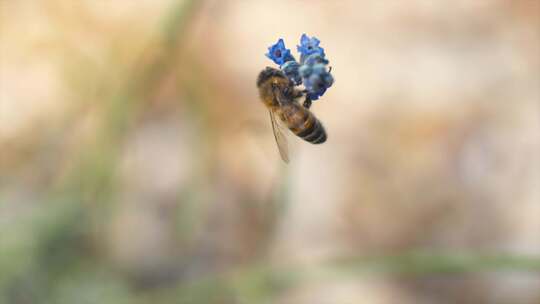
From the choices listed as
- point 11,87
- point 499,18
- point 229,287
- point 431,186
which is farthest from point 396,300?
point 11,87

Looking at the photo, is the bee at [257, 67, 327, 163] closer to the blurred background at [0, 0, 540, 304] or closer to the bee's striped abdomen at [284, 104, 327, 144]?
the bee's striped abdomen at [284, 104, 327, 144]

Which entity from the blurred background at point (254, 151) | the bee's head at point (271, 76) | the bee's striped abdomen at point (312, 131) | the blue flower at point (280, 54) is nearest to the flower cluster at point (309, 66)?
the blue flower at point (280, 54)

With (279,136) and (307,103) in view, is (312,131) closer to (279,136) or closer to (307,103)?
(307,103)

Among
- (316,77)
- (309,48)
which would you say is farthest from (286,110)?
(316,77)

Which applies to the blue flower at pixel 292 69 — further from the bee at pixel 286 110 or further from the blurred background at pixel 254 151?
the blurred background at pixel 254 151

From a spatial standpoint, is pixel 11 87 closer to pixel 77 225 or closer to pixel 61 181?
pixel 61 181

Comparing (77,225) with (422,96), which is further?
(422,96)

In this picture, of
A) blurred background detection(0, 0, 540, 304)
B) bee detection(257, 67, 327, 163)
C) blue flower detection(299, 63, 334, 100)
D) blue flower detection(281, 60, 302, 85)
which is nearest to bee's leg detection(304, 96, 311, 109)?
bee detection(257, 67, 327, 163)
